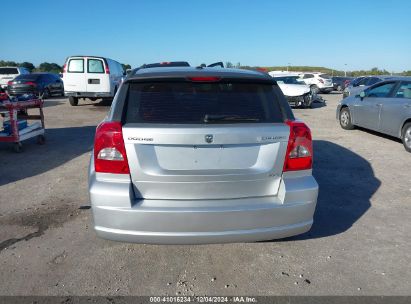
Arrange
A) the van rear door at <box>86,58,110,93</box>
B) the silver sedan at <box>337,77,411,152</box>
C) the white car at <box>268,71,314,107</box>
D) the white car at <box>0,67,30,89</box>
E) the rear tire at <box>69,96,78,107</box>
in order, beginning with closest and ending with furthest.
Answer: the silver sedan at <box>337,77,411,152</box>, the van rear door at <box>86,58,110,93</box>, the white car at <box>268,71,314,107</box>, the rear tire at <box>69,96,78,107</box>, the white car at <box>0,67,30,89</box>

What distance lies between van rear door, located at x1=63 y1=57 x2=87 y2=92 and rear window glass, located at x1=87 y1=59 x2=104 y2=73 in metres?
0.26

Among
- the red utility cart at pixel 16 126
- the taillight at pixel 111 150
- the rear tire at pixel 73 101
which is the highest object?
the taillight at pixel 111 150

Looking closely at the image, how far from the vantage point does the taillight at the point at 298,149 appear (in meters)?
3.02

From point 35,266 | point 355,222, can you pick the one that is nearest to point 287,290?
point 355,222

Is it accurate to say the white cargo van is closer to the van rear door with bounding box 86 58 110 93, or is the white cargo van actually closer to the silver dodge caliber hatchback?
the van rear door with bounding box 86 58 110 93

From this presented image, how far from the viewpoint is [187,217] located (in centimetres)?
280

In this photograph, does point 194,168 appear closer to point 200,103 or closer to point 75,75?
point 200,103

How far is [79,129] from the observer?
10.8 metres

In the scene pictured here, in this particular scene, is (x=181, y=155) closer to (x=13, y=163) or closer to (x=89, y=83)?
(x=13, y=163)

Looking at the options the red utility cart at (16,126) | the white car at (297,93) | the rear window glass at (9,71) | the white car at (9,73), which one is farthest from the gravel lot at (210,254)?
the rear window glass at (9,71)

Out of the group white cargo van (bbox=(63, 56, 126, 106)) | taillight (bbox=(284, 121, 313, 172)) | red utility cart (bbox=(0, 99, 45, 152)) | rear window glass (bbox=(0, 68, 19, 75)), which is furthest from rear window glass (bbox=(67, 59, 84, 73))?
taillight (bbox=(284, 121, 313, 172))

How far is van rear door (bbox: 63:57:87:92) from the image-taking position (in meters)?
15.9

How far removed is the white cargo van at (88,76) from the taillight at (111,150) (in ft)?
45.2

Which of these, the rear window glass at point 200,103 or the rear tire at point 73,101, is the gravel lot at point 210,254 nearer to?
the rear window glass at point 200,103
